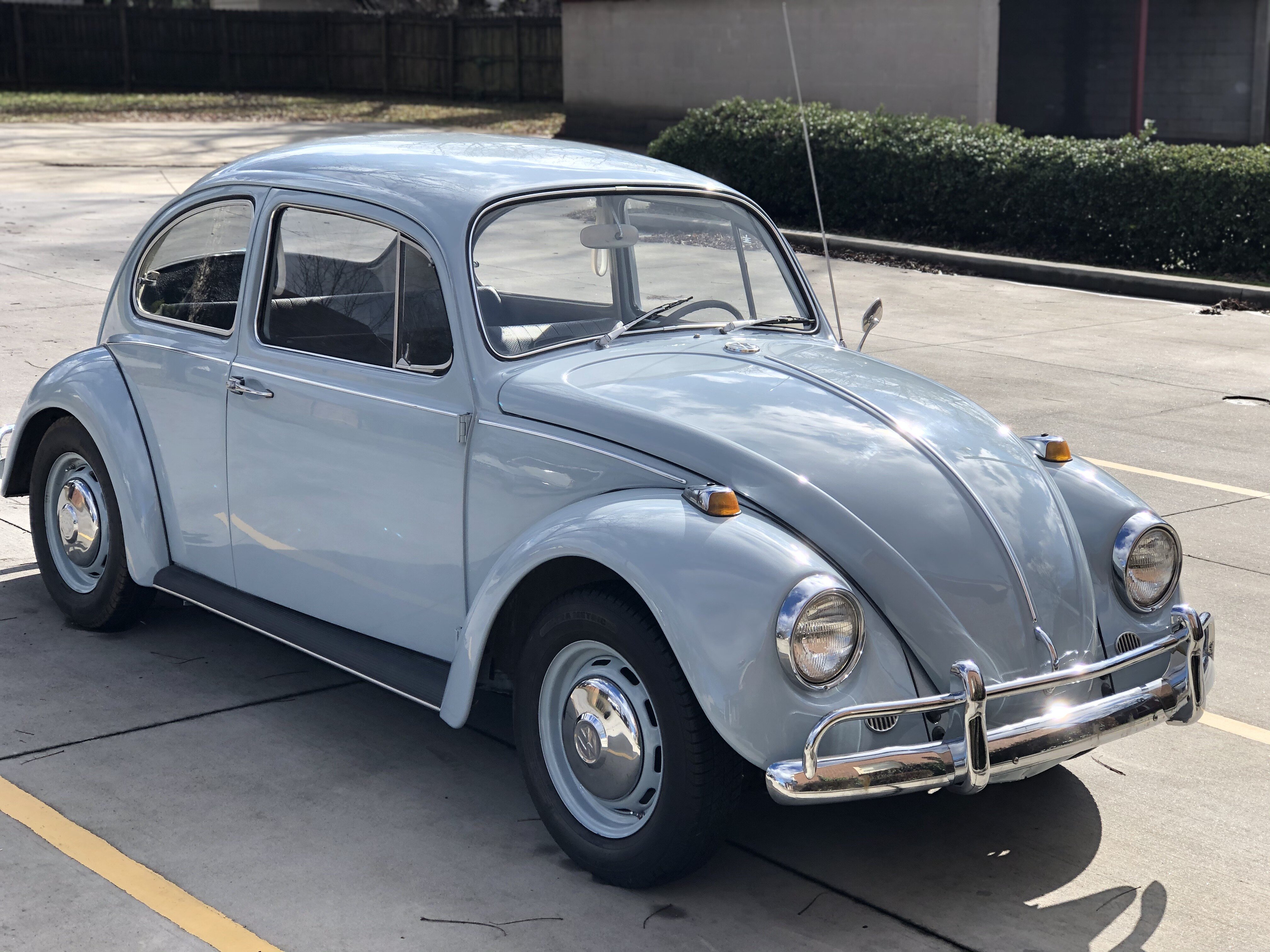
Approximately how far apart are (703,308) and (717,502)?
130 cm

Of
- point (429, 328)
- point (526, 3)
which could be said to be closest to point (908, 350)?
point (429, 328)

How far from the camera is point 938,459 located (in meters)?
3.96

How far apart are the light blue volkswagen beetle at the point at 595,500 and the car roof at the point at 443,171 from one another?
0.02 m

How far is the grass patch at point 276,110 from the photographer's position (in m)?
28.6

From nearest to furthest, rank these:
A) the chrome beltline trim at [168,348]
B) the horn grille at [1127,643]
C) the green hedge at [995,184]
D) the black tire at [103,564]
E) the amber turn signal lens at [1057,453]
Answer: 1. the horn grille at [1127,643]
2. the amber turn signal lens at [1057,453]
3. the chrome beltline trim at [168,348]
4. the black tire at [103,564]
5. the green hedge at [995,184]

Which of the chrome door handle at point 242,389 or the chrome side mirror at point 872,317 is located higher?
the chrome side mirror at point 872,317

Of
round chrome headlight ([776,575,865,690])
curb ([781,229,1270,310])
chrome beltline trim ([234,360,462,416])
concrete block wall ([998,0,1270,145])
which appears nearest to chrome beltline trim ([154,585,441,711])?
chrome beltline trim ([234,360,462,416])

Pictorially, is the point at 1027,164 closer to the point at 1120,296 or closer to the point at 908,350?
the point at 1120,296

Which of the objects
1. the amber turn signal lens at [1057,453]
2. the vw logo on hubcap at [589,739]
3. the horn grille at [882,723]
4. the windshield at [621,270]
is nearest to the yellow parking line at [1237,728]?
the amber turn signal lens at [1057,453]

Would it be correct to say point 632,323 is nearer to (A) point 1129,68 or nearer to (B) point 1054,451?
(B) point 1054,451

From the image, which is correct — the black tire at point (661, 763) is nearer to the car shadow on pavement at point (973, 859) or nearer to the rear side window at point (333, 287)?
the car shadow on pavement at point (973, 859)

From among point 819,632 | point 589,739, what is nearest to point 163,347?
point 589,739

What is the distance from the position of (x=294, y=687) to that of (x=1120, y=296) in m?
10.6

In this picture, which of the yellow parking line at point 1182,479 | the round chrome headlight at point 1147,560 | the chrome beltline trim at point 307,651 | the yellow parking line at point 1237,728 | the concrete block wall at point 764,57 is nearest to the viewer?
the round chrome headlight at point 1147,560
